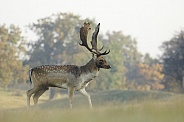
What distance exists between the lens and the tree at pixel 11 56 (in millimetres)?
53812

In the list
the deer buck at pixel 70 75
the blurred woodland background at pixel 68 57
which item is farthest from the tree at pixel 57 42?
the deer buck at pixel 70 75

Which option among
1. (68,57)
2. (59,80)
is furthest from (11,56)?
(59,80)

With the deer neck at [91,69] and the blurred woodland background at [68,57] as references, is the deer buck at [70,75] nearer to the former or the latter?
the deer neck at [91,69]

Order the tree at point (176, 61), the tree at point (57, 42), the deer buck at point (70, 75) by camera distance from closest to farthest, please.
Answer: the deer buck at point (70, 75) < the tree at point (176, 61) < the tree at point (57, 42)

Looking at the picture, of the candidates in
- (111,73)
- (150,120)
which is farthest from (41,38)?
(150,120)

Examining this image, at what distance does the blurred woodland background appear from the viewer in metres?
51.6

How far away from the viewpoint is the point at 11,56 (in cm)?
5531

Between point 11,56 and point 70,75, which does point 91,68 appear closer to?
point 70,75

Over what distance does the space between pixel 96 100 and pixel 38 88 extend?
19847 mm

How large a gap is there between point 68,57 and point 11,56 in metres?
12.1

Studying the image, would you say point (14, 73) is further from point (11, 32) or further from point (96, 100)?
point (96, 100)

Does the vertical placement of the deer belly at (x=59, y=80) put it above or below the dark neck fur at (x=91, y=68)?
below

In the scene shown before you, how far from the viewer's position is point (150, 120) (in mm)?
8438

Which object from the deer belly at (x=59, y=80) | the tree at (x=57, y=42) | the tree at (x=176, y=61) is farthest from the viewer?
the tree at (x=57, y=42)
